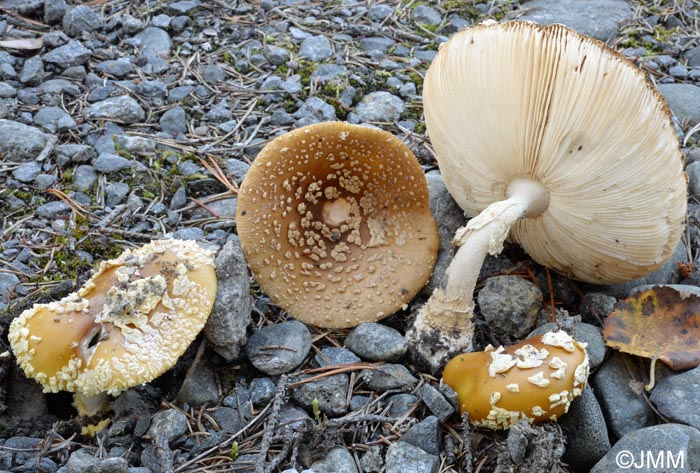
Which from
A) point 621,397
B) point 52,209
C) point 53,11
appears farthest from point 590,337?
point 53,11

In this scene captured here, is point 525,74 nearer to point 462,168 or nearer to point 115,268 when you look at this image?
point 462,168

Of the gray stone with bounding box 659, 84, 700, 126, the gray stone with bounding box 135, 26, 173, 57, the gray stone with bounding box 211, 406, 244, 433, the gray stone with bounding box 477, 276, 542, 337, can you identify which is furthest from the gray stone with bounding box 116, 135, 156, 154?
the gray stone with bounding box 659, 84, 700, 126

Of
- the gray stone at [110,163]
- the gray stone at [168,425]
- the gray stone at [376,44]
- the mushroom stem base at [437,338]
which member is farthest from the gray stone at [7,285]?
the gray stone at [376,44]

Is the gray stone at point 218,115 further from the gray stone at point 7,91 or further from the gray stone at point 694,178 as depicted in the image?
the gray stone at point 694,178

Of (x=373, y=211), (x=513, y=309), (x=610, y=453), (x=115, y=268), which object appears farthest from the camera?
(x=373, y=211)

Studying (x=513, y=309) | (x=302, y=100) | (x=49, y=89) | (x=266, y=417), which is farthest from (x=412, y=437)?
(x=49, y=89)
